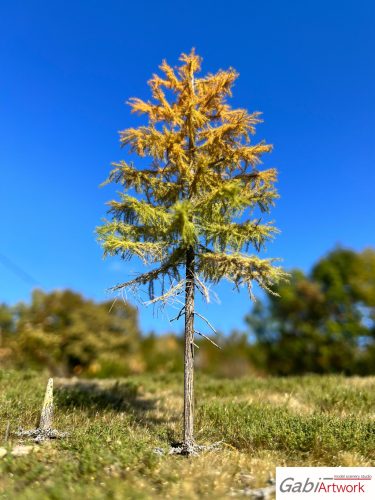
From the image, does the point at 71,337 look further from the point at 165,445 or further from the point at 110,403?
the point at 165,445

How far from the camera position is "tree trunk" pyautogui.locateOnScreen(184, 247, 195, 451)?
875 centimetres

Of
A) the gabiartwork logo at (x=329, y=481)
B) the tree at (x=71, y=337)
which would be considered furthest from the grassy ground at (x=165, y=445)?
the tree at (x=71, y=337)

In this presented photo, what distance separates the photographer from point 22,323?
35.0m

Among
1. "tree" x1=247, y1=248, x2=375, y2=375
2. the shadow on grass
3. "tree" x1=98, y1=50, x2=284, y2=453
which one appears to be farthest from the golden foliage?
"tree" x1=247, y1=248, x2=375, y2=375

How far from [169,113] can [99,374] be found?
84.1ft

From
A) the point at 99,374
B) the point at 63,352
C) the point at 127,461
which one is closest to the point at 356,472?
the point at 127,461

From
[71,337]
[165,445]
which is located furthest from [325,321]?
[165,445]

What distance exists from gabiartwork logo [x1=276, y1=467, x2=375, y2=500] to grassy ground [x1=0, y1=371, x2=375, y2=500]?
29cm

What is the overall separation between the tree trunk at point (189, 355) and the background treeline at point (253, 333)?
23779mm

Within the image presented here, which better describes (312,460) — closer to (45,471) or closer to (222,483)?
(222,483)

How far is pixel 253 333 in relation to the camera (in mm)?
39000

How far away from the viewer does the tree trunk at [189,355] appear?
875cm

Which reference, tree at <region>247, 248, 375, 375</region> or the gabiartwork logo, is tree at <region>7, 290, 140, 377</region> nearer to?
tree at <region>247, 248, 375, 375</region>

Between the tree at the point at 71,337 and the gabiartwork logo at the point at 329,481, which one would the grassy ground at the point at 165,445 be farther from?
the tree at the point at 71,337
